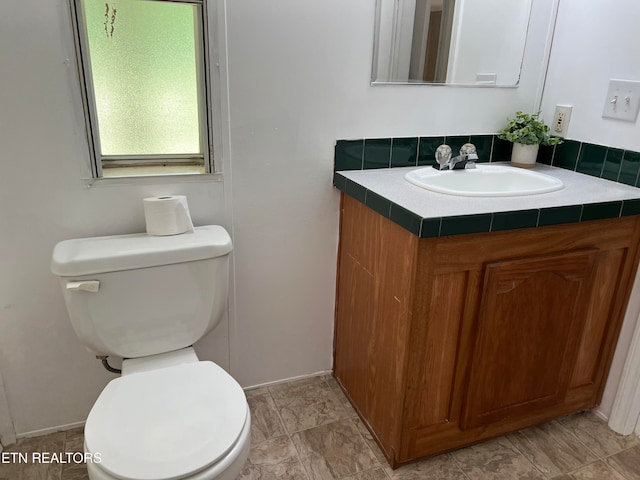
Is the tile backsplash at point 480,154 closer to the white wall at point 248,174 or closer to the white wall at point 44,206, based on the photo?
the white wall at point 248,174

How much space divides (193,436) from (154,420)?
11 cm

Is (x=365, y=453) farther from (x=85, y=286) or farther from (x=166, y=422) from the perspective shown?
(x=85, y=286)

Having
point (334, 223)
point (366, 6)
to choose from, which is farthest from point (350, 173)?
point (366, 6)

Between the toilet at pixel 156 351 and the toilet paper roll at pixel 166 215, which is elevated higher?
the toilet paper roll at pixel 166 215

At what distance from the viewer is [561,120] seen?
186 cm

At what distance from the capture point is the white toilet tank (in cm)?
135

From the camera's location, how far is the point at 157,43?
148 cm

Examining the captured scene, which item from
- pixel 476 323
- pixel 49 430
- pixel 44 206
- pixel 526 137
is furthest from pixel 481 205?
pixel 49 430

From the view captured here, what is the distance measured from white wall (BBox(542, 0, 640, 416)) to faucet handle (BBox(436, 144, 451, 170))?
48 centimetres

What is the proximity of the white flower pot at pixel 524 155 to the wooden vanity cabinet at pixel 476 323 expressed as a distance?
431 millimetres

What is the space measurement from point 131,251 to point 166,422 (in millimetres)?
475

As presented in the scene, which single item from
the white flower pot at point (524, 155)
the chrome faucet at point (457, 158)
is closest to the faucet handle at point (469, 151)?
the chrome faucet at point (457, 158)

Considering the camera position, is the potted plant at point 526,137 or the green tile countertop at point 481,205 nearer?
the green tile countertop at point 481,205

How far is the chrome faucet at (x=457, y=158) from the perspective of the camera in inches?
68.9
